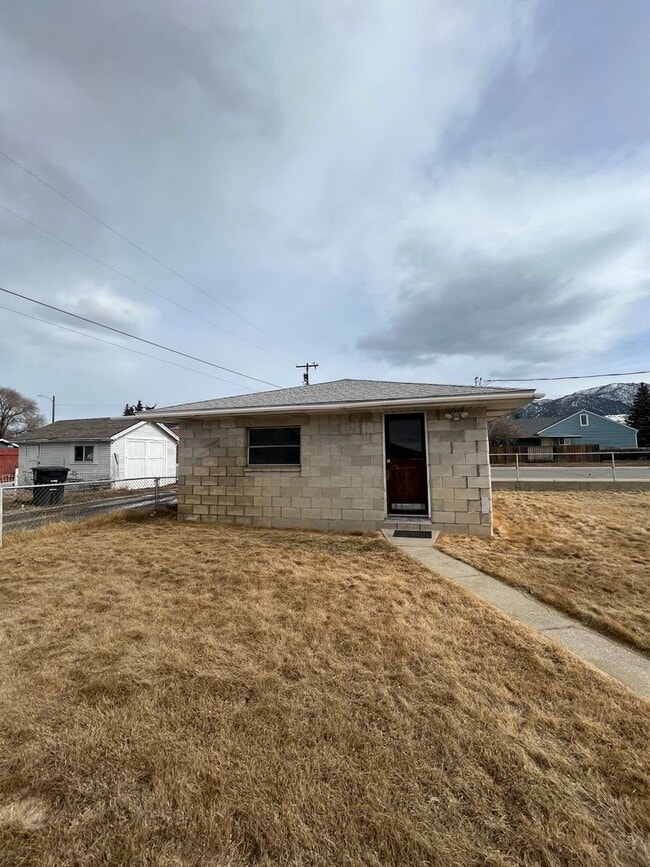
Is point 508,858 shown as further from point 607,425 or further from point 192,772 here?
point 607,425

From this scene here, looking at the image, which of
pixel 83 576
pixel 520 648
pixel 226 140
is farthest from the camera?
pixel 226 140

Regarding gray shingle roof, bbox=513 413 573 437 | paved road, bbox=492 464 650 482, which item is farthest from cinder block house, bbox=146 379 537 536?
gray shingle roof, bbox=513 413 573 437

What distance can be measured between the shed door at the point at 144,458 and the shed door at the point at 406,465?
16.8 meters

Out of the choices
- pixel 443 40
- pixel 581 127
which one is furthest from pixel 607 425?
pixel 443 40

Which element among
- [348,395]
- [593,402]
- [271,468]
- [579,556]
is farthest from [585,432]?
[593,402]

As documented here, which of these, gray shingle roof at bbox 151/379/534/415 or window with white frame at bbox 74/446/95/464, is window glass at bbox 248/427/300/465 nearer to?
gray shingle roof at bbox 151/379/534/415

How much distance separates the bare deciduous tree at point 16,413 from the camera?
1761 inches

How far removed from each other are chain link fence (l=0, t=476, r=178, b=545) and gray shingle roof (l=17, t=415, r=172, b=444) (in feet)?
9.61

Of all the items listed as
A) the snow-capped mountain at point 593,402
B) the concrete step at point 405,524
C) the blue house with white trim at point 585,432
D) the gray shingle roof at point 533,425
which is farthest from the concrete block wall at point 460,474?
the snow-capped mountain at point 593,402

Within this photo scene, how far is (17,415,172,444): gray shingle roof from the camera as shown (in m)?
19.4

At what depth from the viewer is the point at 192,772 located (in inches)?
68.4

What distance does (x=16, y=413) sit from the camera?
45844 mm

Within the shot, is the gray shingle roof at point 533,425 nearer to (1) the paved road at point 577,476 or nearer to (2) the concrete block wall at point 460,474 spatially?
(1) the paved road at point 577,476

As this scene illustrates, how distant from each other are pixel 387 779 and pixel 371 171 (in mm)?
10377
